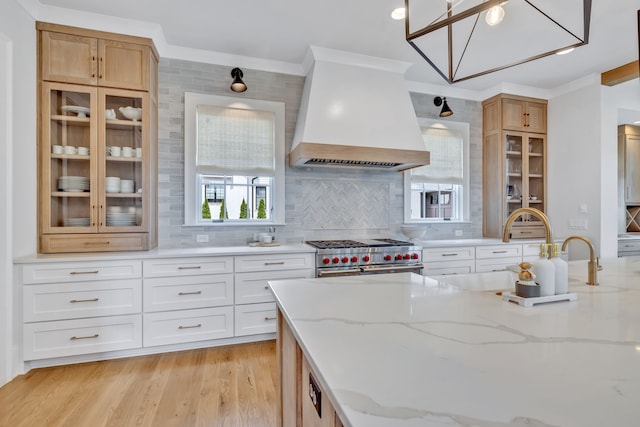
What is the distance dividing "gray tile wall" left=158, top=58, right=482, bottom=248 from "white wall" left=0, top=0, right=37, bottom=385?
3.16ft

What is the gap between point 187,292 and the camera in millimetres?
2725

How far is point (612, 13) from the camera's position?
2.62 metres

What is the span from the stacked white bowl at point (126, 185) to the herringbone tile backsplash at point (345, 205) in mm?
1712

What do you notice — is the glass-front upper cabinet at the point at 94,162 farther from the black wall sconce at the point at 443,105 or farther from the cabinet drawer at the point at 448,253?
the black wall sconce at the point at 443,105

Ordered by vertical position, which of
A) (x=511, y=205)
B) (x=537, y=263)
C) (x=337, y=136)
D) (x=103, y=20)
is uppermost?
(x=103, y=20)

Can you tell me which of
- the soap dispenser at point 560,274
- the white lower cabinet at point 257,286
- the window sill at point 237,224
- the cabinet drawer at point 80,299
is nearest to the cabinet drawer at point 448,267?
the white lower cabinet at point 257,286

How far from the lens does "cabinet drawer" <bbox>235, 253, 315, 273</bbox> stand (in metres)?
2.88

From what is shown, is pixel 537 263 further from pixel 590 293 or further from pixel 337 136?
pixel 337 136

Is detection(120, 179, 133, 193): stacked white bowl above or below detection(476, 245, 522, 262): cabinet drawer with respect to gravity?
above

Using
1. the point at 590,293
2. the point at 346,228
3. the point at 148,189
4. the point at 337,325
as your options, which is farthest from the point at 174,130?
the point at 590,293

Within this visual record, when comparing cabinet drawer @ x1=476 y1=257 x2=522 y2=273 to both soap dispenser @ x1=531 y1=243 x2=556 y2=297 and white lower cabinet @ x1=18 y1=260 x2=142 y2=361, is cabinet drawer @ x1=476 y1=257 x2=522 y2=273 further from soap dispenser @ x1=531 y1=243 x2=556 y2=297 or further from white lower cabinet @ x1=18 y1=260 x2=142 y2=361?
white lower cabinet @ x1=18 y1=260 x2=142 y2=361

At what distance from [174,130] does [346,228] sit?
215 centimetres

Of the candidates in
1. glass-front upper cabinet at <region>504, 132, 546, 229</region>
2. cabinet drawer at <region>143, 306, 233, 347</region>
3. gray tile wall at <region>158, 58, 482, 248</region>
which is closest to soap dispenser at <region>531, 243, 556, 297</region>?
cabinet drawer at <region>143, 306, 233, 347</region>

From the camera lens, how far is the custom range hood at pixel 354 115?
10.3 ft
